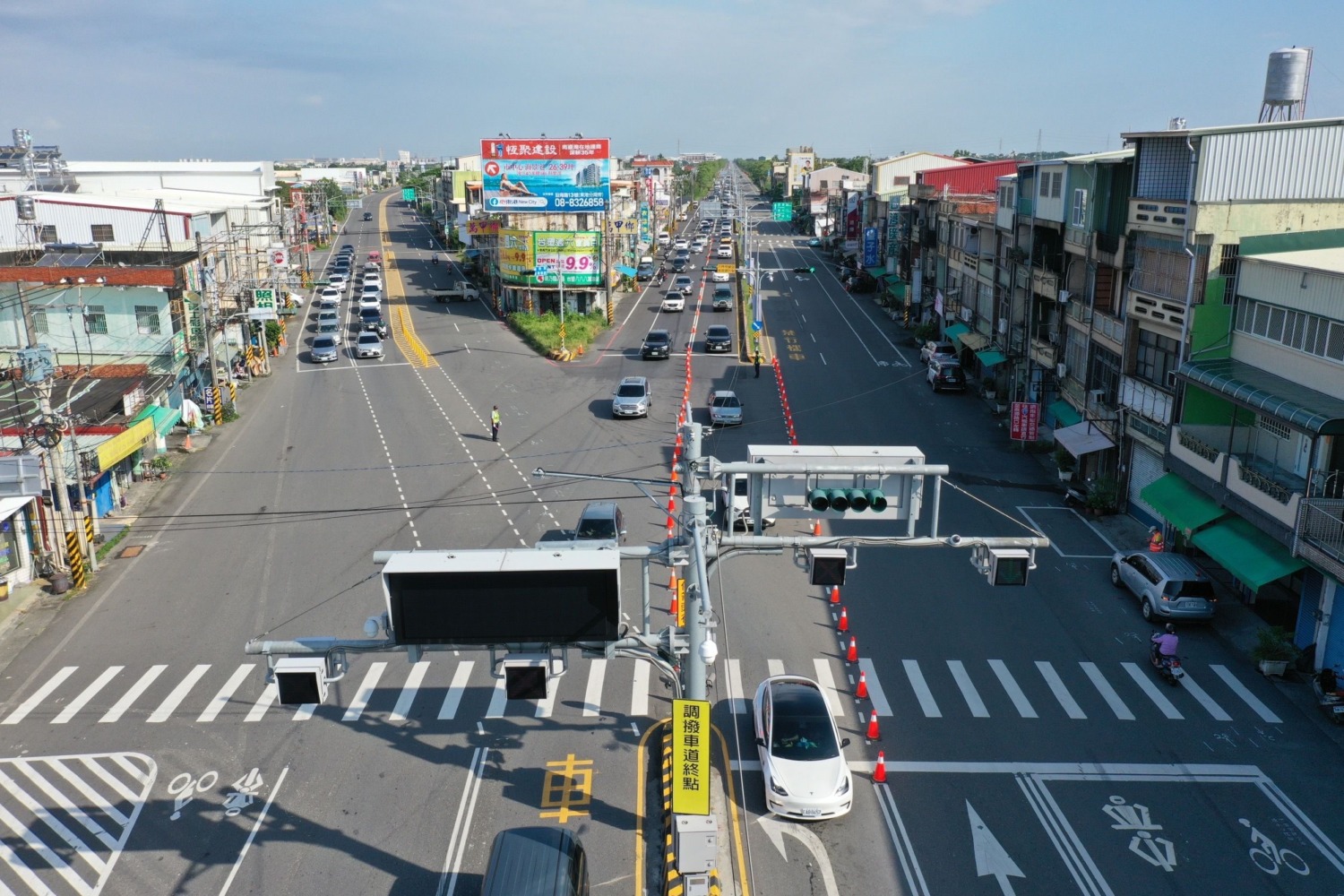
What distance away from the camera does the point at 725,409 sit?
44.0 meters

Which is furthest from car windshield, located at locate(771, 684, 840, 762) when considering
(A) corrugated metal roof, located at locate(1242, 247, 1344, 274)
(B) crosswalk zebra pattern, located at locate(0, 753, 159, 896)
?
(A) corrugated metal roof, located at locate(1242, 247, 1344, 274)

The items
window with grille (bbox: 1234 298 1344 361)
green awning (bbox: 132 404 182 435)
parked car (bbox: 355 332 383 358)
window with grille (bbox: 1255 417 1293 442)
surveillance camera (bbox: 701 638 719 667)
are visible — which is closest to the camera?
surveillance camera (bbox: 701 638 719 667)

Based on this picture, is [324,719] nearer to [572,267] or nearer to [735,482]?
[735,482]

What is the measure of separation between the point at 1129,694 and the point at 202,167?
292ft

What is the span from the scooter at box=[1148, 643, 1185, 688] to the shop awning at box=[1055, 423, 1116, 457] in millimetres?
12519

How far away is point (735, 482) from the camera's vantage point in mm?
16234

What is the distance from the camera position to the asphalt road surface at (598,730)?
16.0 metres

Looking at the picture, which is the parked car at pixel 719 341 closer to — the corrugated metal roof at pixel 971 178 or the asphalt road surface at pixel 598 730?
the corrugated metal roof at pixel 971 178

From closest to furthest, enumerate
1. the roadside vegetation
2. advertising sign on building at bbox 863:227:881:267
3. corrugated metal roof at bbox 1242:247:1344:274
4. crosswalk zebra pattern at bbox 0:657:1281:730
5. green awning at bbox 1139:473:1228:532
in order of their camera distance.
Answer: crosswalk zebra pattern at bbox 0:657:1281:730 < corrugated metal roof at bbox 1242:247:1344:274 < green awning at bbox 1139:473:1228:532 < the roadside vegetation < advertising sign on building at bbox 863:227:881:267

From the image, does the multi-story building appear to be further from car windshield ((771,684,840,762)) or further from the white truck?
the white truck

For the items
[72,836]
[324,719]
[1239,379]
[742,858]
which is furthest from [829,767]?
[1239,379]

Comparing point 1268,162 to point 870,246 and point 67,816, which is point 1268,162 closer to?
point 67,816

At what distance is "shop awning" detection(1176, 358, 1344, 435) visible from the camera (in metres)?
21.7

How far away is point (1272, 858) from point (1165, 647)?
6335mm
